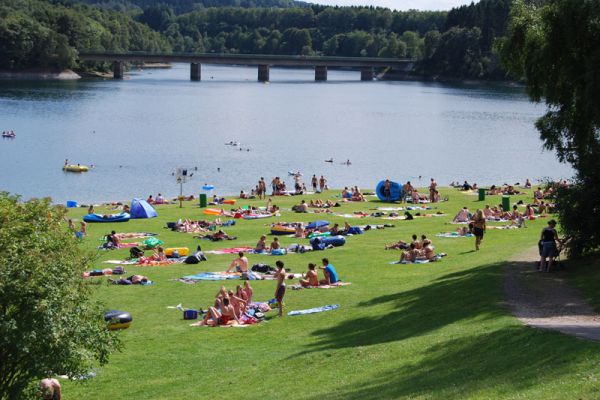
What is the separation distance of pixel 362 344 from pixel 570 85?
37.3ft

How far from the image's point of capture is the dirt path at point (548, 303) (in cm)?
2056

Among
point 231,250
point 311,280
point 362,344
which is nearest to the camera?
point 362,344

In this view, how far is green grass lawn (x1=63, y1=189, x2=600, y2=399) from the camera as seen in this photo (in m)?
17.7

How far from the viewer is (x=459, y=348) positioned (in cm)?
2017

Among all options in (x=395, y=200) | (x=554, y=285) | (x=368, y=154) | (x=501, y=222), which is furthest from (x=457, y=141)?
(x=554, y=285)

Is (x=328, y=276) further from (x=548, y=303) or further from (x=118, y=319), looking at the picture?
(x=548, y=303)

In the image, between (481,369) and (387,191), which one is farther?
(387,191)

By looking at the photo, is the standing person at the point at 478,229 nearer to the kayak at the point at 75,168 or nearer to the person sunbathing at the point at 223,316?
the person sunbathing at the point at 223,316

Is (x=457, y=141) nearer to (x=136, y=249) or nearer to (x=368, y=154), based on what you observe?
(x=368, y=154)

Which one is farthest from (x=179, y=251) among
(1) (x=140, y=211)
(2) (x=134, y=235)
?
(1) (x=140, y=211)

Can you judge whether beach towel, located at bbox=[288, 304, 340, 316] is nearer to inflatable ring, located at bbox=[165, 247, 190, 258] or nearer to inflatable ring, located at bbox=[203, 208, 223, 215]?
inflatable ring, located at bbox=[165, 247, 190, 258]

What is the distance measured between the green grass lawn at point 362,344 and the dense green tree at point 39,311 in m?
2.43

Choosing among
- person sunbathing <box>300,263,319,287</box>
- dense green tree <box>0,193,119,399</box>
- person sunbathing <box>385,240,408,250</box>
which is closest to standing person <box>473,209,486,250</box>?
person sunbathing <box>385,240,408,250</box>

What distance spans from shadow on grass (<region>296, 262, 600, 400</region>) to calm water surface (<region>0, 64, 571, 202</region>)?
4301cm
